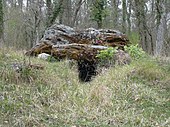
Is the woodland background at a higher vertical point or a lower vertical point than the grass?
higher

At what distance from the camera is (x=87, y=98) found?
5137 mm

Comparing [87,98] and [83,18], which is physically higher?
[83,18]

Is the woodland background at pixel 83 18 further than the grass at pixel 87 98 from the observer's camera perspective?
Yes

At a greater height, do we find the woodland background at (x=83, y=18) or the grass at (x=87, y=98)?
the woodland background at (x=83, y=18)

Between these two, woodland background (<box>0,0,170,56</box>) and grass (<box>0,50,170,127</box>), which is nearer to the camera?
grass (<box>0,50,170,127</box>)

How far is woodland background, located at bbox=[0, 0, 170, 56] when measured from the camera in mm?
14664

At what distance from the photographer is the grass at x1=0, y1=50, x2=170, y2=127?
14.5 ft

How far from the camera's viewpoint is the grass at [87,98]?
4435mm

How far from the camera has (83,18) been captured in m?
22.9

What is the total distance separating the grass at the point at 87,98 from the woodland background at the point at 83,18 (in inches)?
210

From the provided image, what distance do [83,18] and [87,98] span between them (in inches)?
716

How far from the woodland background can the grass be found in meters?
5.34

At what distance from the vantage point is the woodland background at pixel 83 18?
14.7 metres

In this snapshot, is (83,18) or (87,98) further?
(83,18)
